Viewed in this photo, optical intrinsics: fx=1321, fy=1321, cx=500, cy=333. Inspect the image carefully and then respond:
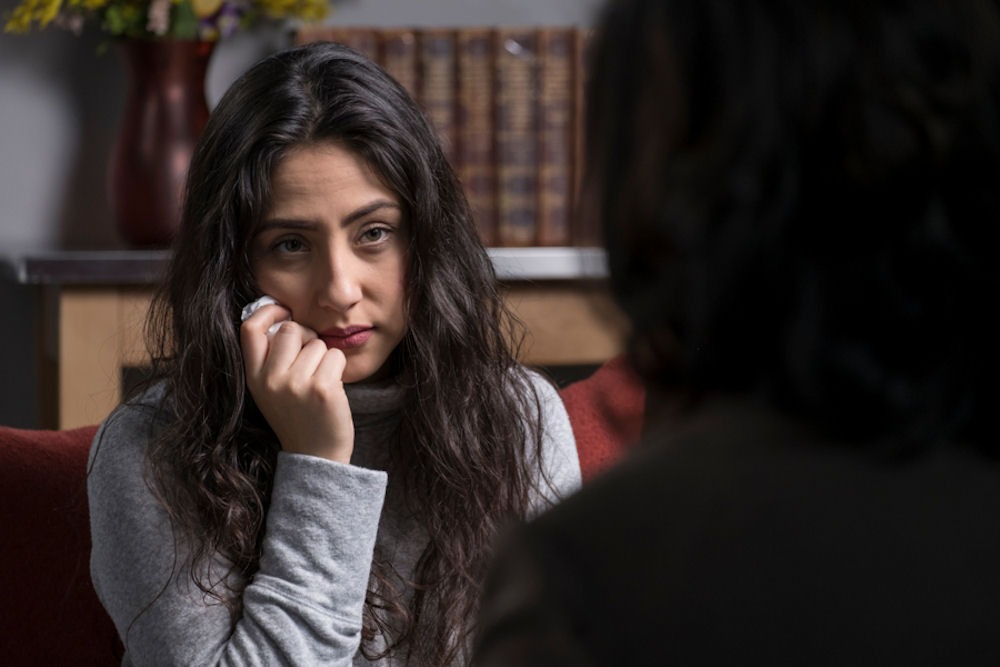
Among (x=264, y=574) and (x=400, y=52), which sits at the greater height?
(x=400, y=52)

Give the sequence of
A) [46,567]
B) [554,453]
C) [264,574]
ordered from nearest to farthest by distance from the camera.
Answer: [264,574]
[46,567]
[554,453]

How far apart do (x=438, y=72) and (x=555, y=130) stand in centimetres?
23

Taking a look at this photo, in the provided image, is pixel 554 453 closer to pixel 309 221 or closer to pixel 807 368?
pixel 309 221

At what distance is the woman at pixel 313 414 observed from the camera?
1189 mm

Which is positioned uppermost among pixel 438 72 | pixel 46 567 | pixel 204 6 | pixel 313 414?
pixel 204 6

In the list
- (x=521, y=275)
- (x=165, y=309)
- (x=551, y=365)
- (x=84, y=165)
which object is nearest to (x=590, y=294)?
(x=165, y=309)

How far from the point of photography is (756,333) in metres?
0.51

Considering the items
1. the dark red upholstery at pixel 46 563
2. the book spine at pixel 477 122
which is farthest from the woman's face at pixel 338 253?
the book spine at pixel 477 122

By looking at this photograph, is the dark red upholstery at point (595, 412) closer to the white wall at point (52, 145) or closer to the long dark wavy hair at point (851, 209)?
the long dark wavy hair at point (851, 209)

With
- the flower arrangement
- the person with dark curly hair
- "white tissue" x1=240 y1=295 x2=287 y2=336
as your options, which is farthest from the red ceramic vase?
the person with dark curly hair

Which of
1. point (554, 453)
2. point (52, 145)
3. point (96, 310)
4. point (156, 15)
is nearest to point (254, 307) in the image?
point (554, 453)

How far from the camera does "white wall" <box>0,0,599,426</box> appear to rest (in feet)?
7.99

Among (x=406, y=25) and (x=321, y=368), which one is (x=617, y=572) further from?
(x=406, y=25)

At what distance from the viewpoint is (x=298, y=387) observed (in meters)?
1.22
